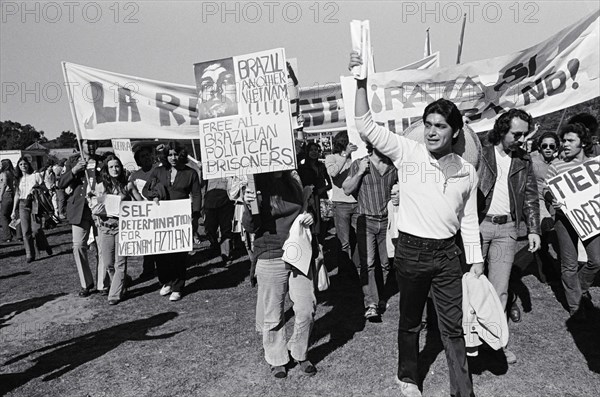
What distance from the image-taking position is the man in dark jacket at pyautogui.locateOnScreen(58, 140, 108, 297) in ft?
21.0

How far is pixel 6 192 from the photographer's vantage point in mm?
10727

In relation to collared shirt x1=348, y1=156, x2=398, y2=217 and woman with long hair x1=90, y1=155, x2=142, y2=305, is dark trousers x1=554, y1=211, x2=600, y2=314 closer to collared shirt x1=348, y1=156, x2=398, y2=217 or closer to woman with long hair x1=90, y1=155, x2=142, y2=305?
collared shirt x1=348, y1=156, x2=398, y2=217

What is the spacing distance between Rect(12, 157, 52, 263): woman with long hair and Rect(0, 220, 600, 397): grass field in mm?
2898

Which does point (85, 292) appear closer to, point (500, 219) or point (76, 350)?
point (76, 350)

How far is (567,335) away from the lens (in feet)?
14.8

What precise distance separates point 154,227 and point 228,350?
2.44m

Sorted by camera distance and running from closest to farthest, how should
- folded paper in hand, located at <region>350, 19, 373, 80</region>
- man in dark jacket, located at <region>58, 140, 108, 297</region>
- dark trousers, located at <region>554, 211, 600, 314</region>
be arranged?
folded paper in hand, located at <region>350, 19, 373, 80</region>, dark trousers, located at <region>554, 211, 600, 314</region>, man in dark jacket, located at <region>58, 140, 108, 297</region>

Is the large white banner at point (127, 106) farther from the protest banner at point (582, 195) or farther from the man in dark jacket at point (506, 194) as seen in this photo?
the protest banner at point (582, 195)

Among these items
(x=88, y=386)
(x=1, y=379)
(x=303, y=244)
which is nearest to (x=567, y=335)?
(x=303, y=244)

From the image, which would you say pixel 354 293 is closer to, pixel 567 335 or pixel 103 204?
pixel 567 335

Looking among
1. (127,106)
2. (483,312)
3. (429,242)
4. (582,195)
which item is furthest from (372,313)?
(127,106)

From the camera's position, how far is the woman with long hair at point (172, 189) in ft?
21.2

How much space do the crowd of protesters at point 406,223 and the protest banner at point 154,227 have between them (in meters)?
0.19

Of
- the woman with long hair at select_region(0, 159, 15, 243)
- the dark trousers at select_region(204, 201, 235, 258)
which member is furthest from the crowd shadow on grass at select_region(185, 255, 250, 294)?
the woman with long hair at select_region(0, 159, 15, 243)
